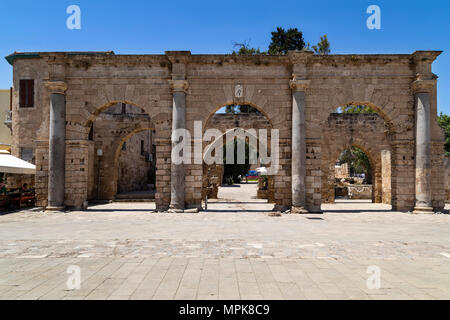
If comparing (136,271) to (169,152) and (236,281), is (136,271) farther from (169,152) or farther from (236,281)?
(169,152)

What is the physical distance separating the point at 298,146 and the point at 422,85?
16.8ft

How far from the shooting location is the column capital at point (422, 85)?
1120cm

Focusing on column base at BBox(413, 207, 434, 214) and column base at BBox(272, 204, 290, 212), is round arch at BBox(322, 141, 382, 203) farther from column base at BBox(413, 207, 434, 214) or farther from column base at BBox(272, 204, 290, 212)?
column base at BBox(272, 204, 290, 212)

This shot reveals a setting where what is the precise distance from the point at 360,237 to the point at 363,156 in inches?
875

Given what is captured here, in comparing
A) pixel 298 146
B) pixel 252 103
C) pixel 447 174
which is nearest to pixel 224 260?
pixel 298 146

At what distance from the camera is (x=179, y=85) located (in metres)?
11.3

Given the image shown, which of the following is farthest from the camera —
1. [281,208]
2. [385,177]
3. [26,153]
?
[26,153]

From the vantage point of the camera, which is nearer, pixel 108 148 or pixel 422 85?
pixel 422 85

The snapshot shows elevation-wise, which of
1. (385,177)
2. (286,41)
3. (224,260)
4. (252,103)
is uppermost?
(286,41)

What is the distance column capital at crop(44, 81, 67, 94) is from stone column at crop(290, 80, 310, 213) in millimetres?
8678

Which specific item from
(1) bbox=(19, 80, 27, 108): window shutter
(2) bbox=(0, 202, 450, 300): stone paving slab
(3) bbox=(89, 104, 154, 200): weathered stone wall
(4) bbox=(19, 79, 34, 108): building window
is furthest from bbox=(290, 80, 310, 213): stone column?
(1) bbox=(19, 80, 27, 108): window shutter

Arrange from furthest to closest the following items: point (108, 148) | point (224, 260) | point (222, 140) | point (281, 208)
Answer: point (222, 140) < point (108, 148) < point (281, 208) < point (224, 260)

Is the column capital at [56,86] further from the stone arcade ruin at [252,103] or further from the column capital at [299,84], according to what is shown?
the column capital at [299,84]

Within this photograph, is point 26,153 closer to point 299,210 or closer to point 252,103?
point 252,103
